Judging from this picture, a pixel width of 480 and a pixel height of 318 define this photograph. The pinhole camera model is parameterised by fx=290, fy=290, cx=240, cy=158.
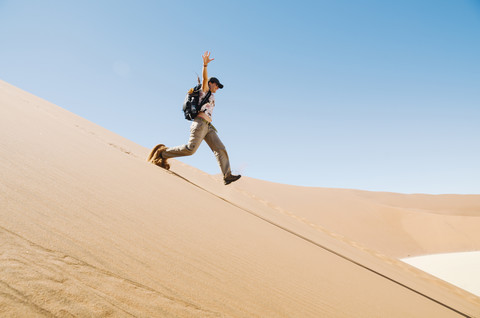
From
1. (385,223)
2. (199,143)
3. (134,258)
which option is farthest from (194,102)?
(385,223)

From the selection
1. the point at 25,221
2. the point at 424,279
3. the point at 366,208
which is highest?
the point at 366,208

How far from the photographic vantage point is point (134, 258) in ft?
5.04

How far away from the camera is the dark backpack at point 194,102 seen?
472cm

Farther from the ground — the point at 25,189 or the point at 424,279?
the point at 424,279

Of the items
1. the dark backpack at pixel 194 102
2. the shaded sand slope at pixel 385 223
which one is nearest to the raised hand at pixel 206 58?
the dark backpack at pixel 194 102

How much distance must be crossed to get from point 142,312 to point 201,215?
2020 mm

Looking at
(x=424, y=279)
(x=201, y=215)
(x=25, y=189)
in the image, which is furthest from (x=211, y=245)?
(x=424, y=279)

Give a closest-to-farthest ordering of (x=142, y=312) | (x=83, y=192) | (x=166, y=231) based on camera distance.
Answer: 1. (x=142, y=312)
2. (x=166, y=231)
3. (x=83, y=192)

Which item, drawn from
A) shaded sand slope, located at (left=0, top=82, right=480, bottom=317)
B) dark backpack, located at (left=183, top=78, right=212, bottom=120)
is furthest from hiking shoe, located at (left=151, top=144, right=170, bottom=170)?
shaded sand slope, located at (left=0, top=82, right=480, bottom=317)

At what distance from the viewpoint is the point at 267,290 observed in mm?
1818

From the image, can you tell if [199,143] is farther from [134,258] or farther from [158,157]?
[134,258]

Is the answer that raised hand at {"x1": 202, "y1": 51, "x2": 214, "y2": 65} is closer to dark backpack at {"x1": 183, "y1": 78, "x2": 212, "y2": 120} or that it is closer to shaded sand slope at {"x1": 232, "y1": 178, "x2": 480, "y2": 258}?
dark backpack at {"x1": 183, "y1": 78, "x2": 212, "y2": 120}

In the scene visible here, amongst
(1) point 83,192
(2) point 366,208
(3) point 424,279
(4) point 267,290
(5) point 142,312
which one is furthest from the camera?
(2) point 366,208

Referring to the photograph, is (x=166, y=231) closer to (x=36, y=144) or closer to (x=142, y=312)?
(x=142, y=312)
